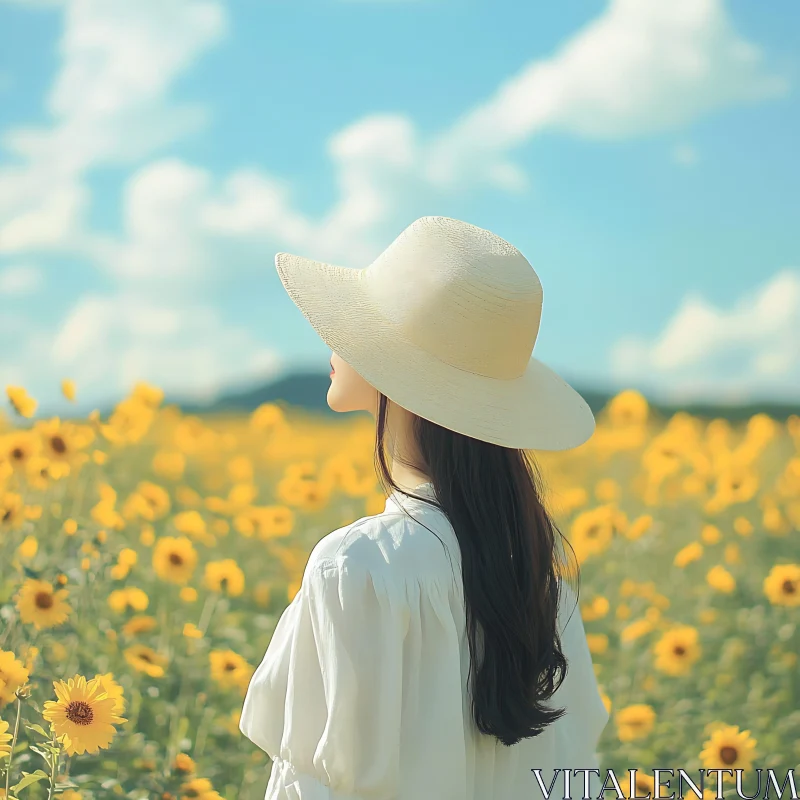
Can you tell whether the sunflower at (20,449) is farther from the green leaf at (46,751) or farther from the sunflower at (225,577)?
the green leaf at (46,751)

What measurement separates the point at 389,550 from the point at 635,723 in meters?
1.51

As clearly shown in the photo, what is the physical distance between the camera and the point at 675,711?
2.87m

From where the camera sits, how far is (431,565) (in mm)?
1283

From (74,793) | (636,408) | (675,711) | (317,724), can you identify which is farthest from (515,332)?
(636,408)

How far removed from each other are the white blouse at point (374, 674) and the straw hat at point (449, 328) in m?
0.13

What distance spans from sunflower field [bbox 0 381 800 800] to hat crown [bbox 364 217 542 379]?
668 millimetres

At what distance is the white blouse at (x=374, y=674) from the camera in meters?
1.23

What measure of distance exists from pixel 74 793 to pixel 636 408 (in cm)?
251

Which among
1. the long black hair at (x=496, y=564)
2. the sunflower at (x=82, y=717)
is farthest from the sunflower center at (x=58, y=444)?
the long black hair at (x=496, y=564)

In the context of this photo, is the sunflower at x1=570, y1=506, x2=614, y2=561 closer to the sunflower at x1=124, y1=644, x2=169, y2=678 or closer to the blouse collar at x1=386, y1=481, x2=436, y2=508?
the sunflower at x1=124, y1=644, x2=169, y2=678

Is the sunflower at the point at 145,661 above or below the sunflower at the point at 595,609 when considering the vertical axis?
below

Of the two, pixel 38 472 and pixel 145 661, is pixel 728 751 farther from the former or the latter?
pixel 38 472

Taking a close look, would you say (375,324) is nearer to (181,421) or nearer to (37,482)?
(37,482)

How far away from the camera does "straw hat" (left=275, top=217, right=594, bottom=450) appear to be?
135 centimetres
